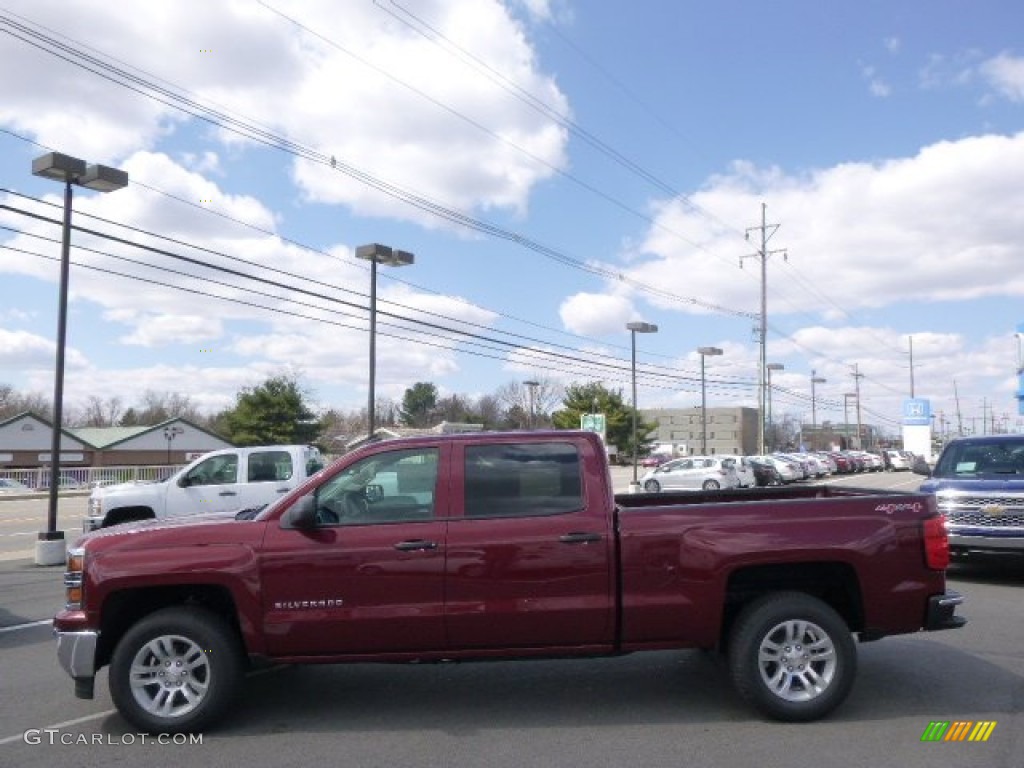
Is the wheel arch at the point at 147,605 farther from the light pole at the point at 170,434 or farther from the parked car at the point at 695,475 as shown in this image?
the light pole at the point at 170,434

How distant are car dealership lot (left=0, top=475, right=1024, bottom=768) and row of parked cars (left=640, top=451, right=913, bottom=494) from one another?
18.1m

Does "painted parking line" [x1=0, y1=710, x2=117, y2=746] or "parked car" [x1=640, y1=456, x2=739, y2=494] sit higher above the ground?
"parked car" [x1=640, y1=456, x2=739, y2=494]

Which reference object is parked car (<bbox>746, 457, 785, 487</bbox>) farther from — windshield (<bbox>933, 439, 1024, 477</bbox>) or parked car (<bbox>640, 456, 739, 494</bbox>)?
windshield (<bbox>933, 439, 1024, 477</bbox>)

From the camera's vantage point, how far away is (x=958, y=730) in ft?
18.3

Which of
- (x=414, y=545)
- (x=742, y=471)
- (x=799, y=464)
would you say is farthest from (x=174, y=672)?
(x=799, y=464)

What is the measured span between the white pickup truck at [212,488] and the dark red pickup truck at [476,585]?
9.06m

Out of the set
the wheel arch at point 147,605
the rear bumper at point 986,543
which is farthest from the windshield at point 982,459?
the wheel arch at point 147,605

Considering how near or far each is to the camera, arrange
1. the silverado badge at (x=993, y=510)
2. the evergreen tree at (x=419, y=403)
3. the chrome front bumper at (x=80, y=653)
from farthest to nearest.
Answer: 1. the evergreen tree at (x=419, y=403)
2. the silverado badge at (x=993, y=510)
3. the chrome front bumper at (x=80, y=653)

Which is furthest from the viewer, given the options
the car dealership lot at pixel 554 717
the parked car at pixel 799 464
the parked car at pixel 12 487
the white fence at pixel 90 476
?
the parked car at pixel 799 464

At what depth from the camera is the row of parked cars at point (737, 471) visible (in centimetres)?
3738

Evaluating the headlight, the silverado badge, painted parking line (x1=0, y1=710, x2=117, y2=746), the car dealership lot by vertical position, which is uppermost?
the silverado badge

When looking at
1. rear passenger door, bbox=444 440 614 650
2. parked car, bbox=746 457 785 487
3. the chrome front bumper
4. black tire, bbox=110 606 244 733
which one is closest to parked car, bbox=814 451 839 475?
parked car, bbox=746 457 785 487

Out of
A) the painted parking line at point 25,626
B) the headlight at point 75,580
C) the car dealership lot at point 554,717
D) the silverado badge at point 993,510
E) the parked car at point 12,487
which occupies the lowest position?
the painted parking line at point 25,626

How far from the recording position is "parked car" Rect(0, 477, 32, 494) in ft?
132
